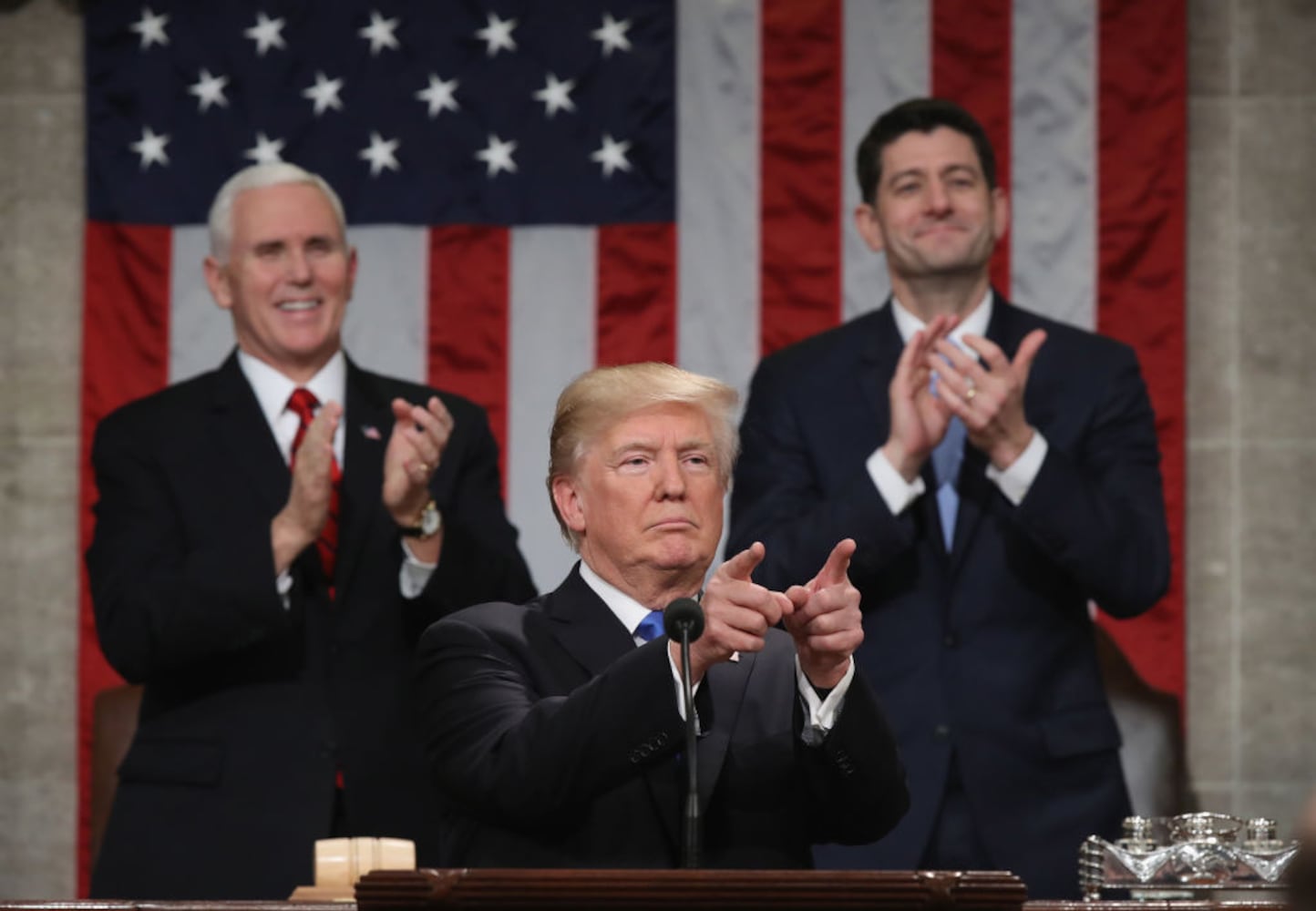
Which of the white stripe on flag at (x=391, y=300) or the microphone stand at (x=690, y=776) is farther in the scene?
the white stripe on flag at (x=391, y=300)

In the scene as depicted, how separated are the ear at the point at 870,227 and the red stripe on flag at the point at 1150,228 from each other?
1135mm

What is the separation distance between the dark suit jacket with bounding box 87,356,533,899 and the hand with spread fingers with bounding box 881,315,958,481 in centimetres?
75

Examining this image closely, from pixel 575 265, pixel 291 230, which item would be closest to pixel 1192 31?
pixel 575 265

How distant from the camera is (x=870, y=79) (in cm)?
529

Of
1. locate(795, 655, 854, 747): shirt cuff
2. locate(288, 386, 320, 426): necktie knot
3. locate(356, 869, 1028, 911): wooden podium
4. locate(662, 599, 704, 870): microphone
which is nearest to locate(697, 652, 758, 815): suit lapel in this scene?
locate(795, 655, 854, 747): shirt cuff

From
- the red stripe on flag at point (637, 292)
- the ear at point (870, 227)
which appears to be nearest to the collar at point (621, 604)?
the ear at point (870, 227)

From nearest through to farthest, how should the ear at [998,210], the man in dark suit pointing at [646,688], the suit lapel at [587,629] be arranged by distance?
the man in dark suit pointing at [646,688] → the suit lapel at [587,629] → the ear at [998,210]

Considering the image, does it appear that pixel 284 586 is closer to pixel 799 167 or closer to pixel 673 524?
pixel 673 524

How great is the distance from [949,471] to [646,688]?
5.38 ft

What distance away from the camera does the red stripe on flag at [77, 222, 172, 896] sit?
5273mm

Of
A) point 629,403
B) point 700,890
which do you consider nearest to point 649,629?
point 629,403

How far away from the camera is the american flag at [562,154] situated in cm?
524

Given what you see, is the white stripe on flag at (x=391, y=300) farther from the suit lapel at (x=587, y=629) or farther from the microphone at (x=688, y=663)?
the microphone at (x=688, y=663)

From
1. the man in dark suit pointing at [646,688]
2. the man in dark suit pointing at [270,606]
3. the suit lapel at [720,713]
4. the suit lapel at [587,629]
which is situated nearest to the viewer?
the man in dark suit pointing at [646,688]
